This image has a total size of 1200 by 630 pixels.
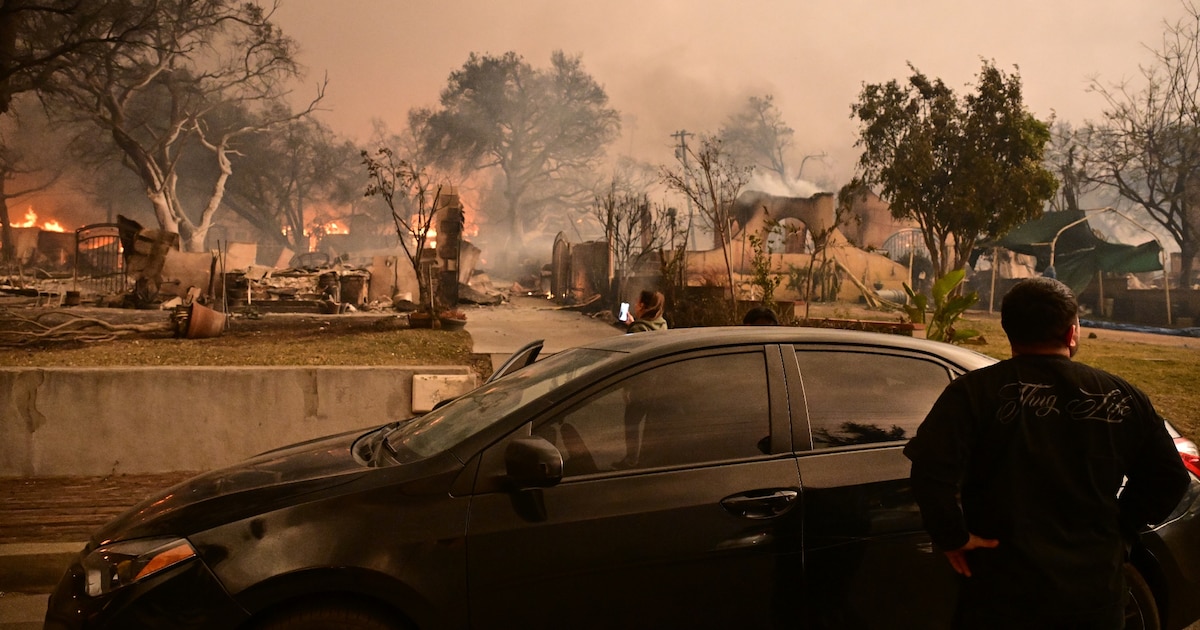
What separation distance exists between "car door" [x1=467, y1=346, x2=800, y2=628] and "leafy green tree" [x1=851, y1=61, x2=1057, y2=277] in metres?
17.0

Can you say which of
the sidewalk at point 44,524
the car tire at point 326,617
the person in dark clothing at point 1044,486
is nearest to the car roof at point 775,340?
the person in dark clothing at point 1044,486

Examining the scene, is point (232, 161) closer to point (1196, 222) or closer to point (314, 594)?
point (1196, 222)

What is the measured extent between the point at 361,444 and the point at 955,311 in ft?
32.9

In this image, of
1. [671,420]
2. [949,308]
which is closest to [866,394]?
[671,420]

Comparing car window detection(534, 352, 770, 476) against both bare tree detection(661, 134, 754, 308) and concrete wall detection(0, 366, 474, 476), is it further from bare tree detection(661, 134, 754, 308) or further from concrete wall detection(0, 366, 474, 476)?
bare tree detection(661, 134, 754, 308)

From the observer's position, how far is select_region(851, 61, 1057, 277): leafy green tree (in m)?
18.0

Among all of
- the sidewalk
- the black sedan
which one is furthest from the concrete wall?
the black sedan

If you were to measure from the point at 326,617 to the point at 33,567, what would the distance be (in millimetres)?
3395

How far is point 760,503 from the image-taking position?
2.83 m

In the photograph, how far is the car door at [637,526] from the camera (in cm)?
268

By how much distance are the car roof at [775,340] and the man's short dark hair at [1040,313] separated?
3.22ft

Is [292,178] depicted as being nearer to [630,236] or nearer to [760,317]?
[630,236]

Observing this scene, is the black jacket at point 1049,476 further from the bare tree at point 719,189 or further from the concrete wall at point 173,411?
the bare tree at point 719,189

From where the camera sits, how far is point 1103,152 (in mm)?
30297
